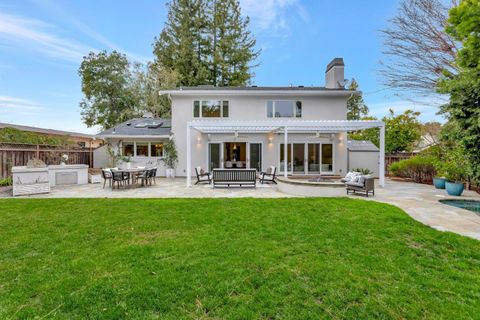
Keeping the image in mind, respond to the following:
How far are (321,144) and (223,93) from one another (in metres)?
7.07

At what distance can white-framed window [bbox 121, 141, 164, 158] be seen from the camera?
1560 cm

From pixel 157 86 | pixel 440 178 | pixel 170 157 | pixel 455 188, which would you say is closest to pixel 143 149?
pixel 170 157

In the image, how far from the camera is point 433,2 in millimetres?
10211

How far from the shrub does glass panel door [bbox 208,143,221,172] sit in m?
10.9

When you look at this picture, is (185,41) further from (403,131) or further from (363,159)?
(403,131)

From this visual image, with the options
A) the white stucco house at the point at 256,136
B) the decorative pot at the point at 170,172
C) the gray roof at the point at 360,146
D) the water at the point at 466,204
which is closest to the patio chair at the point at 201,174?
the white stucco house at the point at 256,136

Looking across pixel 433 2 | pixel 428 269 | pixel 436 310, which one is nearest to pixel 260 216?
pixel 428 269

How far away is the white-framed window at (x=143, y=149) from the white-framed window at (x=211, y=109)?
3.41 metres

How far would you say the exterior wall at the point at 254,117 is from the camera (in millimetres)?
14820

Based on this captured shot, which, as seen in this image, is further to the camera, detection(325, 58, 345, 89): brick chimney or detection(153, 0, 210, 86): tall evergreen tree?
detection(153, 0, 210, 86): tall evergreen tree

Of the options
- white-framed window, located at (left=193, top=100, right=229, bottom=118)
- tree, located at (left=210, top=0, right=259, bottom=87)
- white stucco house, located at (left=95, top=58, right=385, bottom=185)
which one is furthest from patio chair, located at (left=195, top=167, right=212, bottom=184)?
tree, located at (left=210, top=0, right=259, bottom=87)

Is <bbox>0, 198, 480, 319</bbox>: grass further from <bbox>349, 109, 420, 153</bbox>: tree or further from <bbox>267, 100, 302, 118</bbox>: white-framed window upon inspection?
<bbox>349, 109, 420, 153</bbox>: tree

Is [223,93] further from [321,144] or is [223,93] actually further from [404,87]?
[404,87]

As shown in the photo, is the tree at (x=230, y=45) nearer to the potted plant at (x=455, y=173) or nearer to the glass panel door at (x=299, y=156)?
the glass panel door at (x=299, y=156)
